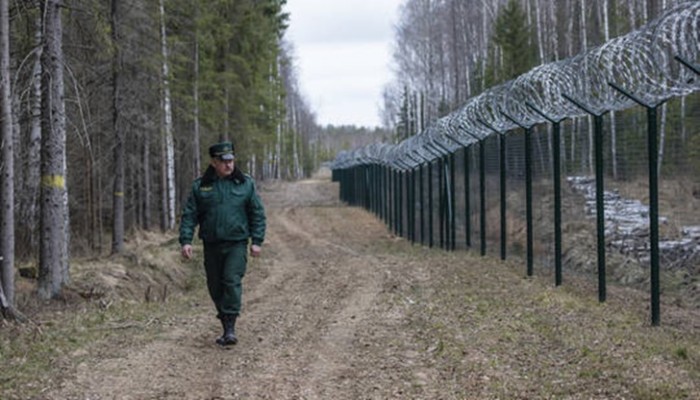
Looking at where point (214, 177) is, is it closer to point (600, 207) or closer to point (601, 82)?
point (600, 207)

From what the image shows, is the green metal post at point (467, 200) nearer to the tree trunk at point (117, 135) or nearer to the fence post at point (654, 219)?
the tree trunk at point (117, 135)

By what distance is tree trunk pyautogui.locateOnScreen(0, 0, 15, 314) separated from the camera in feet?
27.8

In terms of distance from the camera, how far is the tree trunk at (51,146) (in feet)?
33.2

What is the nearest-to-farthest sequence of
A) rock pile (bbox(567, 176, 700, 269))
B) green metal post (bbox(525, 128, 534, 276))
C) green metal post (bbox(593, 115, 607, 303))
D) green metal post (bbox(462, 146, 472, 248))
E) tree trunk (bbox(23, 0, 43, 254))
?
rock pile (bbox(567, 176, 700, 269)) → green metal post (bbox(593, 115, 607, 303)) → green metal post (bbox(525, 128, 534, 276)) → tree trunk (bbox(23, 0, 43, 254)) → green metal post (bbox(462, 146, 472, 248))

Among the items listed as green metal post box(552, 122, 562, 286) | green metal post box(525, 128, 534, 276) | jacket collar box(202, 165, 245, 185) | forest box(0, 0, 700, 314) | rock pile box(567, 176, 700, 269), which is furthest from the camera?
green metal post box(525, 128, 534, 276)

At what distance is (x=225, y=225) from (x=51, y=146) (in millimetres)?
4114

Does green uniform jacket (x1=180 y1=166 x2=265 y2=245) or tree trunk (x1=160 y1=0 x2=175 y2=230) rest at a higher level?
tree trunk (x1=160 y1=0 x2=175 y2=230)

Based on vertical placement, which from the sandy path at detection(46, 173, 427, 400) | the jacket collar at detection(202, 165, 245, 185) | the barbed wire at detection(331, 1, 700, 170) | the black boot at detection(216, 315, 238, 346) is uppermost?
the barbed wire at detection(331, 1, 700, 170)

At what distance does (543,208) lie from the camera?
45.1 ft

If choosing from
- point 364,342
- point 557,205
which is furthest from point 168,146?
point 364,342

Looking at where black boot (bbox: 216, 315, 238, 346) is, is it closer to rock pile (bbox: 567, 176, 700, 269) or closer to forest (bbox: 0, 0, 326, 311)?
forest (bbox: 0, 0, 326, 311)

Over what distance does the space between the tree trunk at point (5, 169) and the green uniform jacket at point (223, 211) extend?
2.63 m

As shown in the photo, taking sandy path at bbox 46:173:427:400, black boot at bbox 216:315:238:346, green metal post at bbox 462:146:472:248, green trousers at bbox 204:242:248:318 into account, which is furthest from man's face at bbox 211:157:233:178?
green metal post at bbox 462:146:472:248

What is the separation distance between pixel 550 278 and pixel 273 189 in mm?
41075
